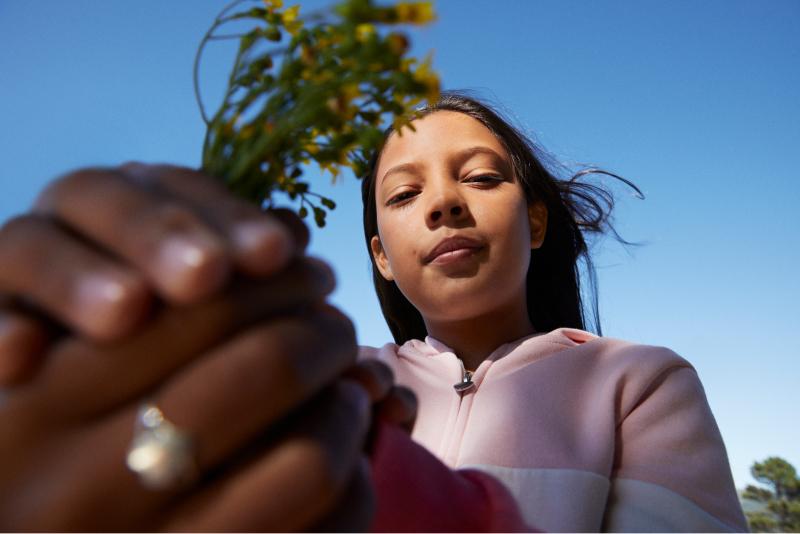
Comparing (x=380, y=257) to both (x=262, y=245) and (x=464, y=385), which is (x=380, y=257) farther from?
(x=262, y=245)

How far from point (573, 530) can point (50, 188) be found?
1107 mm

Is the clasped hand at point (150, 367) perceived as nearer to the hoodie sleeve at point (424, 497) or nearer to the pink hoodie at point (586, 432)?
the hoodie sleeve at point (424, 497)

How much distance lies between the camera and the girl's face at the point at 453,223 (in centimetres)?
168

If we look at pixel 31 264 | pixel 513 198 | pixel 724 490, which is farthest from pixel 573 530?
pixel 31 264

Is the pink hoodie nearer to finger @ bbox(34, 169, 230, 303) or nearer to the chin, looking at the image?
the chin

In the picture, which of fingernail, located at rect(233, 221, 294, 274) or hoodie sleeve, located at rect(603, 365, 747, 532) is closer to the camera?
fingernail, located at rect(233, 221, 294, 274)

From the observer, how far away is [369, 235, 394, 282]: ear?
2.24 metres

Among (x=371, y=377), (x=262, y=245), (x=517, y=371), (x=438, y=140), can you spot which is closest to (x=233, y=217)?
(x=262, y=245)

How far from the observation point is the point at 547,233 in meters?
2.29

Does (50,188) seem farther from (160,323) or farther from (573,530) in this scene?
(573,530)

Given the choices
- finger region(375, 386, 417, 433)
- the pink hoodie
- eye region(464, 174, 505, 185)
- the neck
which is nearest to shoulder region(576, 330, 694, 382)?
the pink hoodie

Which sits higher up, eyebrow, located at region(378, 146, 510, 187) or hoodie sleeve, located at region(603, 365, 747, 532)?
eyebrow, located at region(378, 146, 510, 187)

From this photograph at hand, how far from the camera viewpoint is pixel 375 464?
29.3 inches

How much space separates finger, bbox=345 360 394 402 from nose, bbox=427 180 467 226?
3.19 ft
